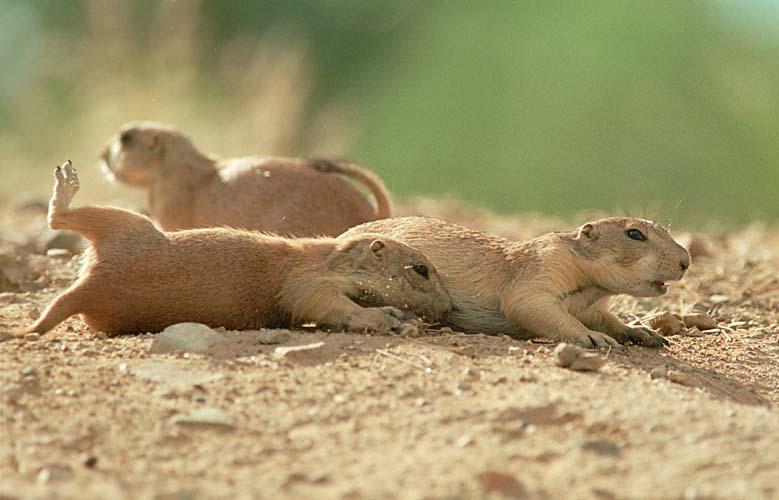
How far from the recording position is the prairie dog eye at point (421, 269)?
18.4ft

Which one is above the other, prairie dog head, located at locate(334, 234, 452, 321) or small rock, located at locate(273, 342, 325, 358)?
prairie dog head, located at locate(334, 234, 452, 321)

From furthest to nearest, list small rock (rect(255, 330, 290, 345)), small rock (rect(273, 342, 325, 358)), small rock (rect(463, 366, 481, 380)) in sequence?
small rock (rect(255, 330, 290, 345)), small rock (rect(273, 342, 325, 358)), small rock (rect(463, 366, 481, 380))

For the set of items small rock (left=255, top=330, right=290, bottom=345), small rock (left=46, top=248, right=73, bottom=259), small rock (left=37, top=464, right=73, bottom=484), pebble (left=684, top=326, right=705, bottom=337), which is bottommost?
small rock (left=37, top=464, right=73, bottom=484)

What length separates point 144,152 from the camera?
9117mm

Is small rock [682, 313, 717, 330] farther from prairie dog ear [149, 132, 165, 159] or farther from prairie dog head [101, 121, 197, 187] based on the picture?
prairie dog ear [149, 132, 165, 159]

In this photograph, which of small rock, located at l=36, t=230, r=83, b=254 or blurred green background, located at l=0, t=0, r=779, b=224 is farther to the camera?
blurred green background, located at l=0, t=0, r=779, b=224

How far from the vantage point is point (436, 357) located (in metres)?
4.45

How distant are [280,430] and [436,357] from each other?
103cm

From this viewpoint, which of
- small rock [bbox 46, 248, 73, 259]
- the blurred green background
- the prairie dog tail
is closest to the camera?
small rock [bbox 46, 248, 73, 259]

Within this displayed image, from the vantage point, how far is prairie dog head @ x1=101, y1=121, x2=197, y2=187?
29.7 feet

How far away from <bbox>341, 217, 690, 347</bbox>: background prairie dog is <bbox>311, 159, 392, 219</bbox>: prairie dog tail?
1.80m

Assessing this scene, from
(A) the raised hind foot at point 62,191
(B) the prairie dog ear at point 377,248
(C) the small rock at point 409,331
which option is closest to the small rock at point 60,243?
(A) the raised hind foot at point 62,191

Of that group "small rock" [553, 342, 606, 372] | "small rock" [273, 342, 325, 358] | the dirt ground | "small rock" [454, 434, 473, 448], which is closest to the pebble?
the dirt ground

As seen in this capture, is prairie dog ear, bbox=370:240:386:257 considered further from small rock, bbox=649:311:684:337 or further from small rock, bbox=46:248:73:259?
small rock, bbox=46:248:73:259
